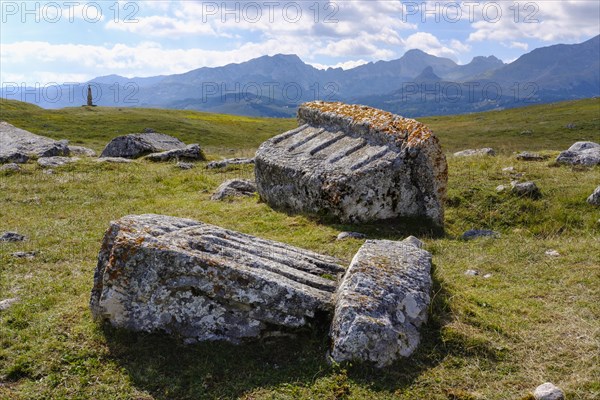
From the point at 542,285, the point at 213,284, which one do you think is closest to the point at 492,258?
the point at 542,285

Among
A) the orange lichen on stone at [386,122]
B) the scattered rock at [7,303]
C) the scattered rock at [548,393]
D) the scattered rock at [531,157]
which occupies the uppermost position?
the orange lichen on stone at [386,122]

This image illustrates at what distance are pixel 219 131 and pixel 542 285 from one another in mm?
66699

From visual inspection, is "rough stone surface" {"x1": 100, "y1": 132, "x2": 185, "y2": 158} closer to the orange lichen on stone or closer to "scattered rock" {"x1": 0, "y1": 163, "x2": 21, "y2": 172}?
"scattered rock" {"x1": 0, "y1": 163, "x2": 21, "y2": 172}

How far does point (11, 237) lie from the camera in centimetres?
1317

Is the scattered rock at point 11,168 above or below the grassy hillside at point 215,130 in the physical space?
below

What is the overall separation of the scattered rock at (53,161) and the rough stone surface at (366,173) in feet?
46.3

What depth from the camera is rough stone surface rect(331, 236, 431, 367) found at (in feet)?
22.3

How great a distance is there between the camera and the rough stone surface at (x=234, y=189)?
60.9 feet

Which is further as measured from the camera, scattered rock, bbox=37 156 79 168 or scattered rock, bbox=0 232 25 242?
scattered rock, bbox=37 156 79 168

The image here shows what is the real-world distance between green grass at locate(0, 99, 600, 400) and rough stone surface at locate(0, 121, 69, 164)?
918cm

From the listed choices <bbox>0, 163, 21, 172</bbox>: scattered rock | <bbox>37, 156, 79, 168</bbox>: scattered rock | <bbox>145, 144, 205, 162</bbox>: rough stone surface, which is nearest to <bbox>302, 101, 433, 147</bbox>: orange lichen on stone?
<bbox>145, 144, 205, 162</bbox>: rough stone surface

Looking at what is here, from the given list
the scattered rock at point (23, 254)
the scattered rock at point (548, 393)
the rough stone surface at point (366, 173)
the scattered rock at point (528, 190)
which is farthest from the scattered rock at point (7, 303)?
the scattered rock at point (528, 190)

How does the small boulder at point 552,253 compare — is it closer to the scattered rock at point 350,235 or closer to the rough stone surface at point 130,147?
the scattered rock at point 350,235

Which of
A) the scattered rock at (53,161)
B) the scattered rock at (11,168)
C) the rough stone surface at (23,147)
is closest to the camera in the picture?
the scattered rock at (11,168)
